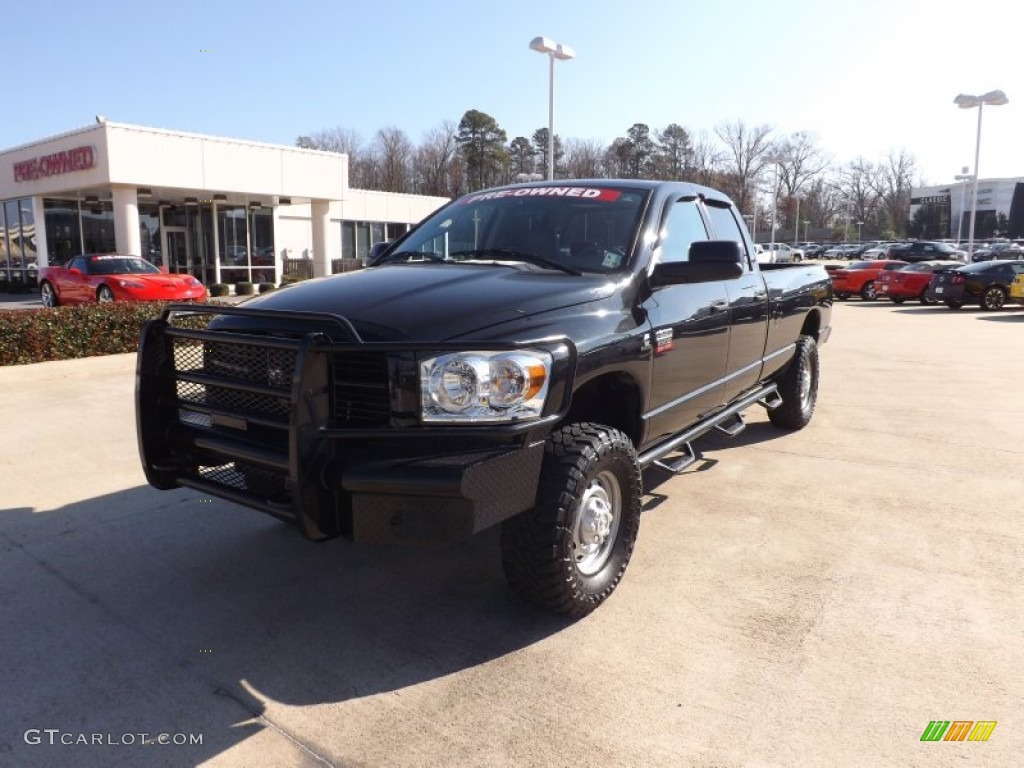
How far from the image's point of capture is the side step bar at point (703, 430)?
13.3ft

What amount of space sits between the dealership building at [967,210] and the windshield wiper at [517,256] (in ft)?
319

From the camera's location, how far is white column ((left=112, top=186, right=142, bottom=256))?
76.7ft

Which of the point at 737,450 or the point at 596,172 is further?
the point at 596,172

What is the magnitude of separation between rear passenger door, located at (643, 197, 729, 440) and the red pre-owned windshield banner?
13.4 inches

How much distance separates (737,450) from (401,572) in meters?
3.43

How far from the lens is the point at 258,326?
10.6 ft

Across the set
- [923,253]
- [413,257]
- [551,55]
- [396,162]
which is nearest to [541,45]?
[551,55]

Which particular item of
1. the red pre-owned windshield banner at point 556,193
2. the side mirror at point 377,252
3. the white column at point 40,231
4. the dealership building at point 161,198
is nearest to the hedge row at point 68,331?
the side mirror at point 377,252

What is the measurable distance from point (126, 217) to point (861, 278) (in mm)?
24000

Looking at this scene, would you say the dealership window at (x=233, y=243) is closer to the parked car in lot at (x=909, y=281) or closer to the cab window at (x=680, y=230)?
the parked car in lot at (x=909, y=281)

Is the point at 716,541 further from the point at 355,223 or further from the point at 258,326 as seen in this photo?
the point at 355,223

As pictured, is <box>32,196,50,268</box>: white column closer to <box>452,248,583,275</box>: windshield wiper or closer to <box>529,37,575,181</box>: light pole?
<box>529,37,575,181</box>: light pole

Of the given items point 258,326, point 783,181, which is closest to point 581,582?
point 258,326

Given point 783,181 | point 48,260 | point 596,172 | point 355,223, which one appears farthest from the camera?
point 783,181
